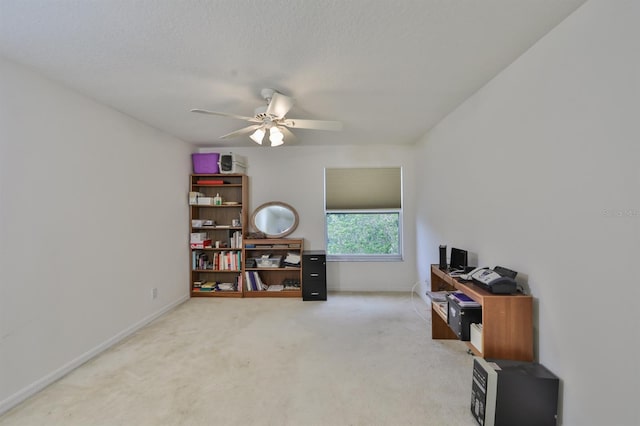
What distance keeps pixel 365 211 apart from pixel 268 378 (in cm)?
290

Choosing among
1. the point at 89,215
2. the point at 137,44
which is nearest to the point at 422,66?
the point at 137,44

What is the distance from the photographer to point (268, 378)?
212 cm

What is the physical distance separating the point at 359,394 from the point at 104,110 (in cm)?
339

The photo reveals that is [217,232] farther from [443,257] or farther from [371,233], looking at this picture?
[443,257]

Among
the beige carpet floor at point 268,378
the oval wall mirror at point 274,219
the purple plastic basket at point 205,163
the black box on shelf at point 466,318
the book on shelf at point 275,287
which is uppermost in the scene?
the purple plastic basket at point 205,163

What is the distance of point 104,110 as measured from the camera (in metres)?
2.64

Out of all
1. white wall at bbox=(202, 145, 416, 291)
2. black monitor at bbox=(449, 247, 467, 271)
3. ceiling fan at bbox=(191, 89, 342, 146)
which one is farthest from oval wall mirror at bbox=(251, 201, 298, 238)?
black monitor at bbox=(449, 247, 467, 271)

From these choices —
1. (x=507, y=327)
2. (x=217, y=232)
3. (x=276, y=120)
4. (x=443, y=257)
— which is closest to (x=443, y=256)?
(x=443, y=257)

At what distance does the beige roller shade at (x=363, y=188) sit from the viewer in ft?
14.5

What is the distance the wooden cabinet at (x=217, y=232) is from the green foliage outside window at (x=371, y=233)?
1.72 meters

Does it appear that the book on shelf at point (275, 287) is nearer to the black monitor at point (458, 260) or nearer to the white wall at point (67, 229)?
the white wall at point (67, 229)

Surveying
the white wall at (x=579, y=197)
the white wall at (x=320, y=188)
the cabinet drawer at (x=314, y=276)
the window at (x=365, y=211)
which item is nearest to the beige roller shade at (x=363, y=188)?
the window at (x=365, y=211)

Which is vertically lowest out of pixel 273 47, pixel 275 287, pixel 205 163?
pixel 275 287

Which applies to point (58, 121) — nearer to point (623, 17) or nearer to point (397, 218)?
point (623, 17)
